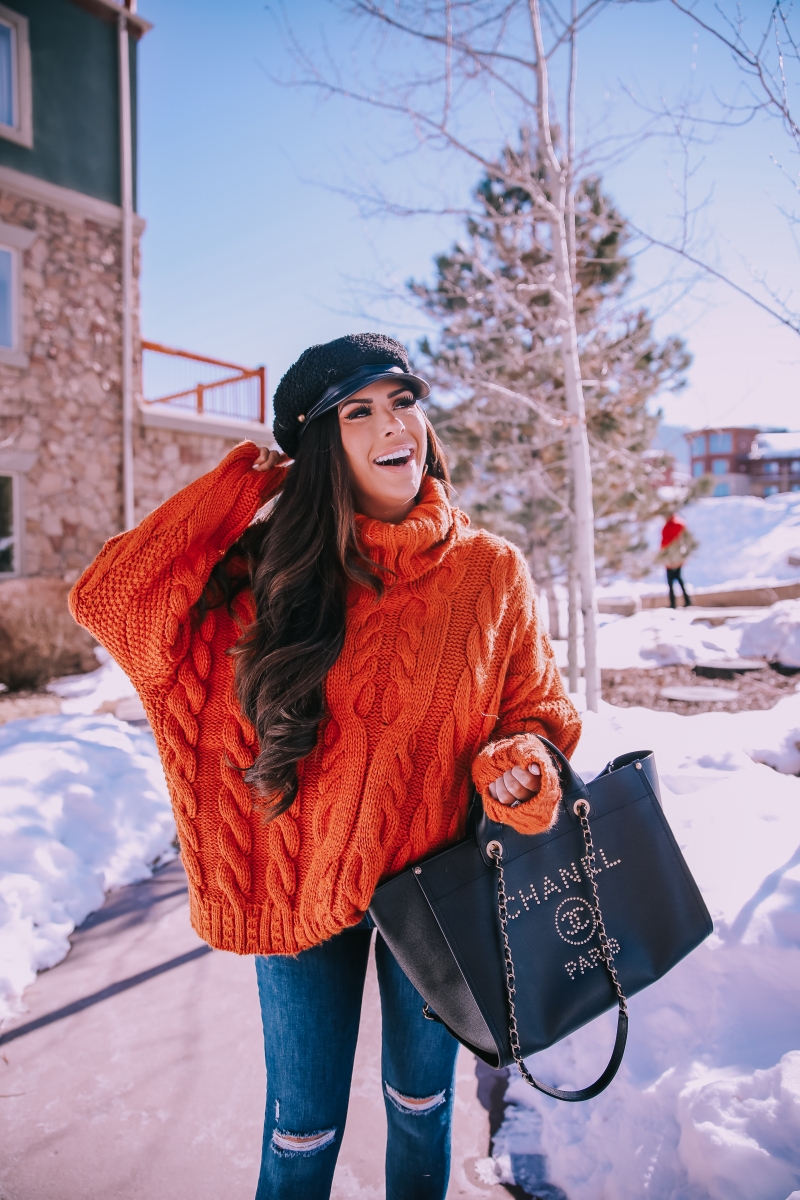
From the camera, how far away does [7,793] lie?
3.36 meters

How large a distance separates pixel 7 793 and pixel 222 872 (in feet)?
8.57

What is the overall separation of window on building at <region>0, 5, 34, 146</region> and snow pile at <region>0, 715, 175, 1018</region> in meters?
8.29

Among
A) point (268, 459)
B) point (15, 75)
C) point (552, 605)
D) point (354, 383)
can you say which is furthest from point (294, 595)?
point (15, 75)

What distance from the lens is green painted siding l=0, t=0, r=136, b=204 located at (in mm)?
8844

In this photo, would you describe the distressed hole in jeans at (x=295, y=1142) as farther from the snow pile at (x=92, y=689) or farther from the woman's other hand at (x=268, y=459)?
the snow pile at (x=92, y=689)

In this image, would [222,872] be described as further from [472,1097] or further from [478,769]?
[472,1097]

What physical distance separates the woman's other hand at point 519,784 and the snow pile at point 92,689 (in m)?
5.96

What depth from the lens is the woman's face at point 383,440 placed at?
4.74ft

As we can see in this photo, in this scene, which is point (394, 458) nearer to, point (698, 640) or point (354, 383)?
point (354, 383)

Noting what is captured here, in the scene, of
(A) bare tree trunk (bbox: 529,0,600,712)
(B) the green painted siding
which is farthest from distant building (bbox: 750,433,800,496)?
(B) the green painted siding

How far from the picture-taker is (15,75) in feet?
28.5

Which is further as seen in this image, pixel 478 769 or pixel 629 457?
pixel 629 457

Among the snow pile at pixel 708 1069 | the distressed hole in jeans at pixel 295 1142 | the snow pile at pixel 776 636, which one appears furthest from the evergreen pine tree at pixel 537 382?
the distressed hole in jeans at pixel 295 1142

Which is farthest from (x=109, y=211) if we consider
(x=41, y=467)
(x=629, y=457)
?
(x=629, y=457)
